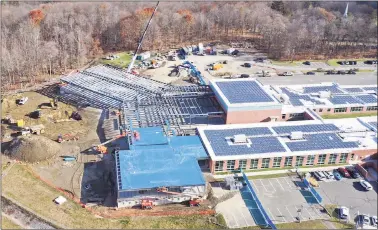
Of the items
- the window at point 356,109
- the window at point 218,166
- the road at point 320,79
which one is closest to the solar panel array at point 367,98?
the window at point 356,109

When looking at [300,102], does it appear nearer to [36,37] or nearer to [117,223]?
[117,223]

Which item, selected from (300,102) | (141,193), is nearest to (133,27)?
(300,102)

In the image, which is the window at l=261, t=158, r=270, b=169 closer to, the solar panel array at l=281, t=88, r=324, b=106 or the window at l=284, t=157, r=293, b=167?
the window at l=284, t=157, r=293, b=167

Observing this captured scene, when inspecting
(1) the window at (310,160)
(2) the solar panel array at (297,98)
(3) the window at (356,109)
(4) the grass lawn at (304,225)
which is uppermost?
(2) the solar panel array at (297,98)

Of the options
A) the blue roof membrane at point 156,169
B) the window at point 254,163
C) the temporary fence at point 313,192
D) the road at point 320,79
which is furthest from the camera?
the road at point 320,79

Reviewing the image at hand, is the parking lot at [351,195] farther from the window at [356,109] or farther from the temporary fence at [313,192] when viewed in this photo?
the window at [356,109]

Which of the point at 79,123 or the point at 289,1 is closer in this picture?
the point at 79,123
